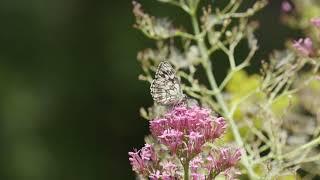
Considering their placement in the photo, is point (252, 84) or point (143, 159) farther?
point (252, 84)

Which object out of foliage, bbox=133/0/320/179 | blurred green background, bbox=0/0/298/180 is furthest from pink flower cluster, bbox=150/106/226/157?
blurred green background, bbox=0/0/298/180

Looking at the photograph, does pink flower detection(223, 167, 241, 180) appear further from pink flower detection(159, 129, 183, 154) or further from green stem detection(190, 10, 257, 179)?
green stem detection(190, 10, 257, 179)

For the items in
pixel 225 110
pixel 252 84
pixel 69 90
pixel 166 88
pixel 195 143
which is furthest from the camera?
pixel 69 90

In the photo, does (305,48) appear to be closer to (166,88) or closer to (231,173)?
(166,88)

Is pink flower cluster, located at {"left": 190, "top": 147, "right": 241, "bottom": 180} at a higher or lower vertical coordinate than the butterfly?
lower

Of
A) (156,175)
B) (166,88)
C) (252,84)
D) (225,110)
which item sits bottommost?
(156,175)

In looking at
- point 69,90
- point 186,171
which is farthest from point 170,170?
point 69,90
